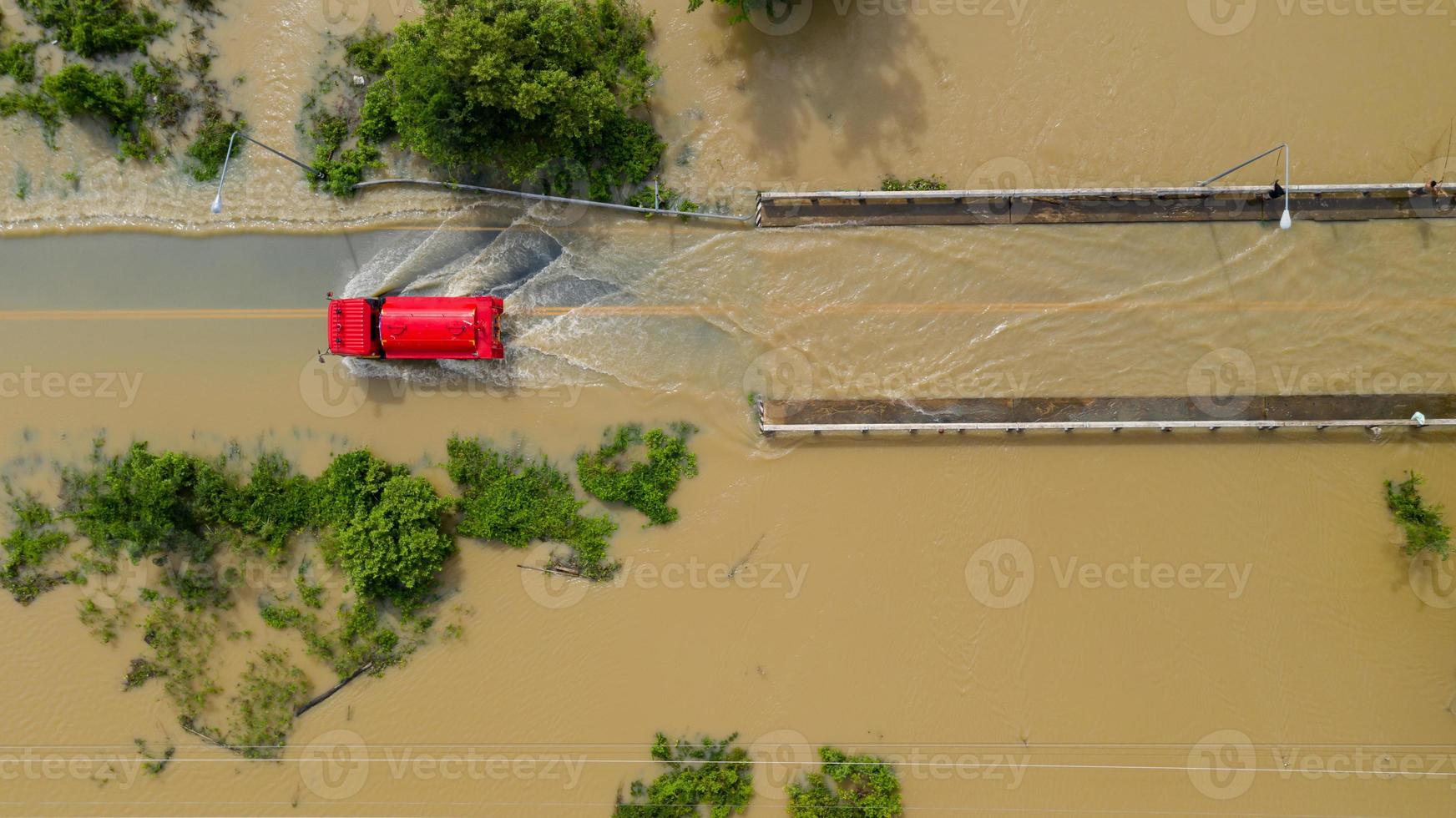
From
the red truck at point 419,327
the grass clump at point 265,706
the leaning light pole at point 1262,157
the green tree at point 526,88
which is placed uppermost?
the leaning light pole at point 1262,157

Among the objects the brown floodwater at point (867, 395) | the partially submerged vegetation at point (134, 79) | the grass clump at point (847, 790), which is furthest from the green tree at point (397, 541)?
the grass clump at point (847, 790)

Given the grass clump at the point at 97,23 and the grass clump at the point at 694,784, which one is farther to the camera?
the grass clump at the point at 97,23

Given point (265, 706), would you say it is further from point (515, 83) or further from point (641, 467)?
point (515, 83)

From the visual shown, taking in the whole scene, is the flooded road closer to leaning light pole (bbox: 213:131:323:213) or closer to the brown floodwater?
the brown floodwater

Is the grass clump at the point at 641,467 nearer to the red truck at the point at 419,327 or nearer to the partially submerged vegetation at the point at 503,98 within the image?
the red truck at the point at 419,327

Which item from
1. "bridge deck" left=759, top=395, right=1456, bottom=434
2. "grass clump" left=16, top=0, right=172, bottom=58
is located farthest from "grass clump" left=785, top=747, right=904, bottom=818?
"grass clump" left=16, top=0, right=172, bottom=58

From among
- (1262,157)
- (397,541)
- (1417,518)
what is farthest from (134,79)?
(1417,518)

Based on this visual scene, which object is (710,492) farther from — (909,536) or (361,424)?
(361,424)

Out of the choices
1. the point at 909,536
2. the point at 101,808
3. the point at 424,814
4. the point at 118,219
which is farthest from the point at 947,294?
the point at 101,808
